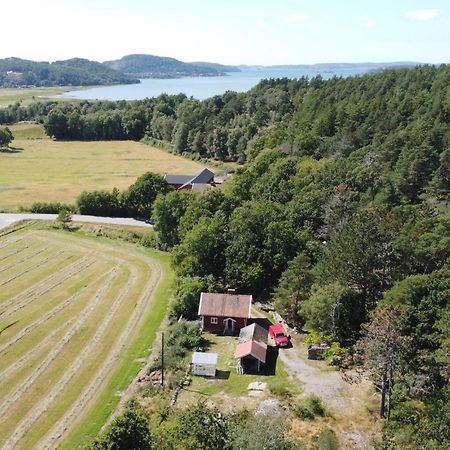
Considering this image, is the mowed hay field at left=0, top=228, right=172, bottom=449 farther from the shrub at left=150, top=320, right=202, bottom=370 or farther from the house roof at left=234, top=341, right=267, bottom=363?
the house roof at left=234, top=341, right=267, bottom=363

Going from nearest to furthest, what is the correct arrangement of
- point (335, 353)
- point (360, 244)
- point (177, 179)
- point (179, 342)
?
1. point (335, 353)
2. point (179, 342)
3. point (360, 244)
4. point (177, 179)

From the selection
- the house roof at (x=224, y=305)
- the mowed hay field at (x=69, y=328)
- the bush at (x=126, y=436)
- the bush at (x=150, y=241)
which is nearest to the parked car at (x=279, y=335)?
the house roof at (x=224, y=305)

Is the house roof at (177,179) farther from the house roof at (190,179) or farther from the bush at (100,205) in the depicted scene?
the bush at (100,205)

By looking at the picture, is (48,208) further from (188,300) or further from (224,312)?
(224,312)

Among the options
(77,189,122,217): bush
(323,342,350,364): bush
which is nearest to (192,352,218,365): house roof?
(323,342,350,364): bush

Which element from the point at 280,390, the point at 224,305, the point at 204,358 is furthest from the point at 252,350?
the point at 224,305

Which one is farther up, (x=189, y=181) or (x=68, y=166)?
(x=189, y=181)

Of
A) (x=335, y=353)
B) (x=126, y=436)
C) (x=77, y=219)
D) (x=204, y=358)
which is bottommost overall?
(x=77, y=219)
